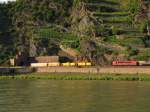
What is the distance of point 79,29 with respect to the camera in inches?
4862

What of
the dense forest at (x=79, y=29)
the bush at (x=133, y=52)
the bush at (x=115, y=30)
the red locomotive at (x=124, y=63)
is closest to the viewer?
the red locomotive at (x=124, y=63)

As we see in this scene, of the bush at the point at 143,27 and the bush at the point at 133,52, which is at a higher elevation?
the bush at the point at 143,27

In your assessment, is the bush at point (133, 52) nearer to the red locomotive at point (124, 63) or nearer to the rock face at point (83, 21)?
the red locomotive at point (124, 63)

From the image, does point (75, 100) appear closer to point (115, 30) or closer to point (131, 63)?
point (131, 63)

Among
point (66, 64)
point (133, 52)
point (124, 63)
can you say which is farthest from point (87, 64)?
point (133, 52)

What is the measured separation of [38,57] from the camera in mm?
116750

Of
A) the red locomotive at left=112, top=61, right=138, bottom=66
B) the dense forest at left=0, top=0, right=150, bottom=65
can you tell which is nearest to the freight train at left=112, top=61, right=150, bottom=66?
the red locomotive at left=112, top=61, right=138, bottom=66

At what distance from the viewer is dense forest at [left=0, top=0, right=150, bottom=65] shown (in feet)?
376

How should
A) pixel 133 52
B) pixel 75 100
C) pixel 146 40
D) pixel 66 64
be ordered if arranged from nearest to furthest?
1. pixel 75 100
2. pixel 66 64
3. pixel 133 52
4. pixel 146 40

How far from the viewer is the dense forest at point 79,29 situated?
11469cm

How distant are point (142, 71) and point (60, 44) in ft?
105

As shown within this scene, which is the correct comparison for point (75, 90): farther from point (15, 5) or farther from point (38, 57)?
point (15, 5)

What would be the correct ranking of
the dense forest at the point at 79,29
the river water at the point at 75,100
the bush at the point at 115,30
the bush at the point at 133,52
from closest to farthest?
the river water at the point at 75,100
the bush at the point at 133,52
the dense forest at the point at 79,29
the bush at the point at 115,30

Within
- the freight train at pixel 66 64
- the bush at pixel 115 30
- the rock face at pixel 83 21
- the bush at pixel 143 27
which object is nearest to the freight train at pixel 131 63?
the freight train at pixel 66 64
